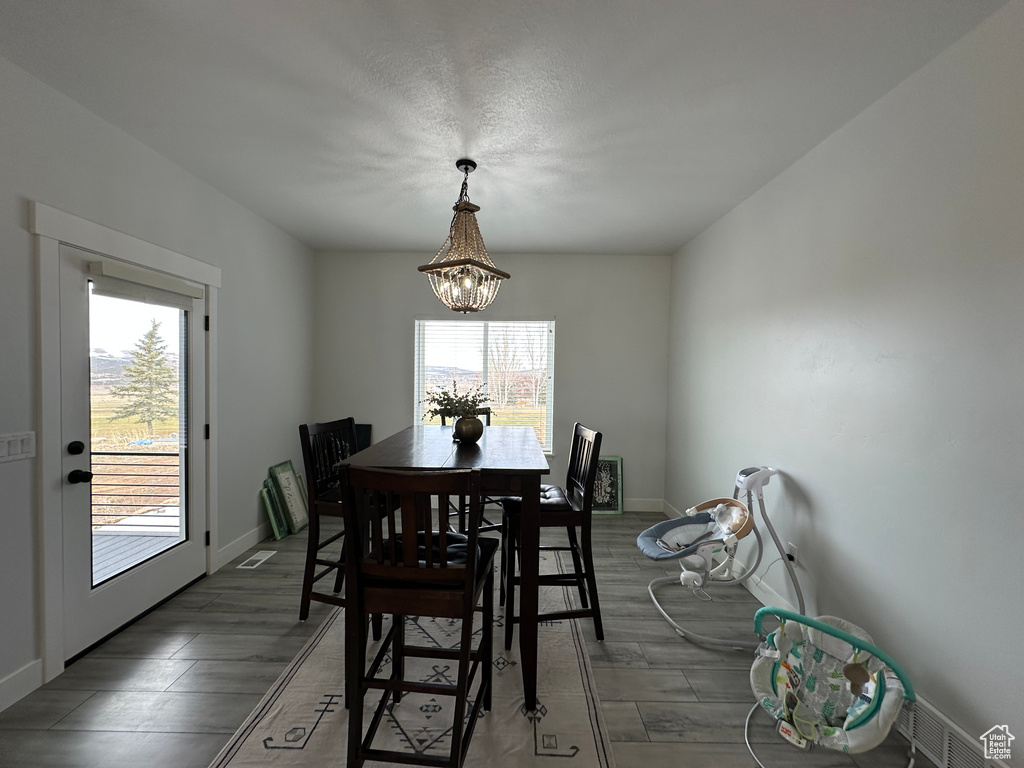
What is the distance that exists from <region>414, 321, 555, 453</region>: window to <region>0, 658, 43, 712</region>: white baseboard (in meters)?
3.22

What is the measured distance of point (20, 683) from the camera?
2.00 meters

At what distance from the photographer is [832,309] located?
242cm

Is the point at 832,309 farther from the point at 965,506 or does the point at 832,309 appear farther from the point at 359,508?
the point at 359,508

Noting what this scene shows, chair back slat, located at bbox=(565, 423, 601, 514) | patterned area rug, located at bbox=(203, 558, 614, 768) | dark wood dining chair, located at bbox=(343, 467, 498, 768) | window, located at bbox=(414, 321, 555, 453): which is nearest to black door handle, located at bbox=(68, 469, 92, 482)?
patterned area rug, located at bbox=(203, 558, 614, 768)

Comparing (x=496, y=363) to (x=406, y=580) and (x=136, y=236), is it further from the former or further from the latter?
(x=406, y=580)

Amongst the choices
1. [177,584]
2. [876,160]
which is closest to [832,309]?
[876,160]

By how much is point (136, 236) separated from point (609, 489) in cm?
421

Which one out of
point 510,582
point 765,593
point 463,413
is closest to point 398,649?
point 510,582

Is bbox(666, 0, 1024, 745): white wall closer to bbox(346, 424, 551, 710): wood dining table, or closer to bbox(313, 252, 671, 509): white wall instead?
bbox(346, 424, 551, 710): wood dining table

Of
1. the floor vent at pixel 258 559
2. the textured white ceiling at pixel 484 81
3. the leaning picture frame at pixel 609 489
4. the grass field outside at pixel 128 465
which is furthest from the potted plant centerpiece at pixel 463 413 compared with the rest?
the leaning picture frame at pixel 609 489

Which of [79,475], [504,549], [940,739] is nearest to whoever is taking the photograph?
[940,739]

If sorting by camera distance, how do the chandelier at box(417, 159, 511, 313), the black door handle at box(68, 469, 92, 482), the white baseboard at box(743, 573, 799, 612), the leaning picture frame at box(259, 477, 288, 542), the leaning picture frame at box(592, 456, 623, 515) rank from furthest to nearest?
the leaning picture frame at box(592, 456, 623, 515) < the leaning picture frame at box(259, 477, 288, 542) < the white baseboard at box(743, 573, 799, 612) < the chandelier at box(417, 159, 511, 313) < the black door handle at box(68, 469, 92, 482)

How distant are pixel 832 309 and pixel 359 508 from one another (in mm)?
2405

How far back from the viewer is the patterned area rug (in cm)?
175
